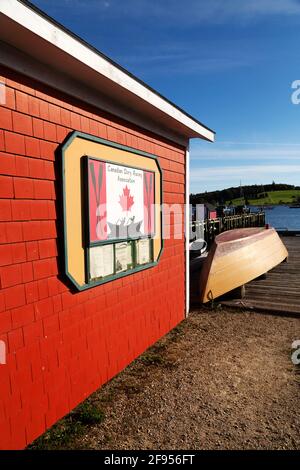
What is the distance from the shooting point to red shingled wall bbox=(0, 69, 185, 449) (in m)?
3.07

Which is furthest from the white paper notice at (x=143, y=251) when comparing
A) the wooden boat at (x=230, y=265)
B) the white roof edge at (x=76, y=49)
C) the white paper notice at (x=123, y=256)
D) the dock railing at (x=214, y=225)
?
the dock railing at (x=214, y=225)

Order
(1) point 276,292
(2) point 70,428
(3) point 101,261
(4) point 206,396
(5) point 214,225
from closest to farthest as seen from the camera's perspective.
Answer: (2) point 70,428, (4) point 206,396, (3) point 101,261, (1) point 276,292, (5) point 214,225

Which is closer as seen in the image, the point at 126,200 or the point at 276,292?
the point at 126,200

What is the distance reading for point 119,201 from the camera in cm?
467

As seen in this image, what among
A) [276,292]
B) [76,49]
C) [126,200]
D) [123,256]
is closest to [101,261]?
[123,256]

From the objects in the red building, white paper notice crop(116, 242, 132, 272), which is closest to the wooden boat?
the red building

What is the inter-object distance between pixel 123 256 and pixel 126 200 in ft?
2.61

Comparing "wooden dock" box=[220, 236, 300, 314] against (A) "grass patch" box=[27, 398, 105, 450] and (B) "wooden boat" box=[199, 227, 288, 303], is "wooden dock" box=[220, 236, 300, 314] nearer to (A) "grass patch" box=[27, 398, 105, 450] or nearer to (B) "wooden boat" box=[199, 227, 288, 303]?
(B) "wooden boat" box=[199, 227, 288, 303]

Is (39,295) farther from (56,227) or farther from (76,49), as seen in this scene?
(76,49)

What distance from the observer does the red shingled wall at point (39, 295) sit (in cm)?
307

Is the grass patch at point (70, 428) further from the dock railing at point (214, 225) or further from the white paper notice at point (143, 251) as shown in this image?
the dock railing at point (214, 225)

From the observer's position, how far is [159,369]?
495 centimetres

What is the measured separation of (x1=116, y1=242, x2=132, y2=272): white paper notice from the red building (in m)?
0.03
